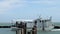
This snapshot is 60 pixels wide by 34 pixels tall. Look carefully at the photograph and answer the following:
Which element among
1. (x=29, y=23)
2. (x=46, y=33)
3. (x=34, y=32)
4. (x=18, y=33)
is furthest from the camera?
(x=29, y=23)

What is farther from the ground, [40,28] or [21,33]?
[21,33]

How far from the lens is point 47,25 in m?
78.9

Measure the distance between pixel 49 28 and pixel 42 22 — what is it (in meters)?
3.19

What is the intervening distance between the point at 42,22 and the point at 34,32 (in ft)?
193

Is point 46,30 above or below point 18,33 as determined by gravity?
below

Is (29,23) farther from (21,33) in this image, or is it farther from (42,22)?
(21,33)

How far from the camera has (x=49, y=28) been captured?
261ft

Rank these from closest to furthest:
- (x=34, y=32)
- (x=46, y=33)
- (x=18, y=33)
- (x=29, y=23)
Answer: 1. (x=18, y=33)
2. (x=34, y=32)
3. (x=46, y=33)
4. (x=29, y=23)

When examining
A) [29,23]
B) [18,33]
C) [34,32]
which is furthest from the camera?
[29,23]

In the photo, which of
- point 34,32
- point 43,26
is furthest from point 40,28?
point 34,32

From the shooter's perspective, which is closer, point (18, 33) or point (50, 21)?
point (18, 33)

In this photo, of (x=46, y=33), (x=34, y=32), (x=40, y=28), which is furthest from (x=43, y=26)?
(x=34, y=32)

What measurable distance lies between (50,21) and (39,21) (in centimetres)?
376

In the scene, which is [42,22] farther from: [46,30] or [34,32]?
[34,32]
